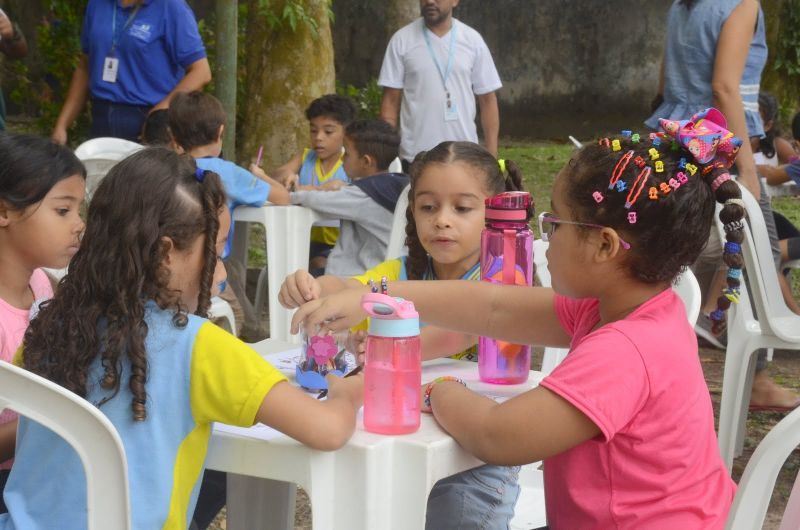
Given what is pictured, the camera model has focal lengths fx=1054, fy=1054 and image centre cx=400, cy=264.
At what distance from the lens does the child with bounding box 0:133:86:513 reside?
8.16 ft

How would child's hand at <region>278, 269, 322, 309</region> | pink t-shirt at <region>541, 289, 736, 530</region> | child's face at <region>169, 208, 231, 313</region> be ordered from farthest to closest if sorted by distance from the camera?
child's hand at <region>278, 269, 322, 309</region>
child's face at <region>169, 208, 231, 313</region>
pink t-shirt at <region>541, 289, 736, 530</region>

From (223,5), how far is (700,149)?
477cm

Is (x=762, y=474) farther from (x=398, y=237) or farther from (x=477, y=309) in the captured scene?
(x=398, y=237)

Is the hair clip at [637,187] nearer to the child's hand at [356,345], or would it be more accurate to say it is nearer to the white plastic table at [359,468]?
the white plastic table at [359,468]

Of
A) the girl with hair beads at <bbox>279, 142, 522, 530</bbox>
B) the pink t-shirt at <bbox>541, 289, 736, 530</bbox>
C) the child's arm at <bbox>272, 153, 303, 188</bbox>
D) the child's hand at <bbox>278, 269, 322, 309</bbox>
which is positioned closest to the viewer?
the pink t-shirt at <bbox>541, 289, 736, 530</bbox>


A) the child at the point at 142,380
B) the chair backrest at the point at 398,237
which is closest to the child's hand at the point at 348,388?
A: the child at the point at 142,380

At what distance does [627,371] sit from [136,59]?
4118 millimetres

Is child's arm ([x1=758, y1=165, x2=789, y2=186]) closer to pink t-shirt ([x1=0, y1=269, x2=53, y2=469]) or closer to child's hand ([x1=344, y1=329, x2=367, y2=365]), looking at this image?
child's hand ([x1=344, y1=329, x2=367, y2=365])

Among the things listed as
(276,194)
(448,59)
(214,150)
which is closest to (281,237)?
(276,194)

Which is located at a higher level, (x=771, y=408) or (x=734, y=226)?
(x=734, y=226)

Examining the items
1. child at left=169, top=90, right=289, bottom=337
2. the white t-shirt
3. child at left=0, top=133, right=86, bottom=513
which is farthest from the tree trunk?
child at left=0, top=133, right=86, bottom=513

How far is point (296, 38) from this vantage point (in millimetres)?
7098

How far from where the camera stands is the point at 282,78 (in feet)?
23.6

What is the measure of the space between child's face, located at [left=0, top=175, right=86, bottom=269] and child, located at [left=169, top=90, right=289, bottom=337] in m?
1.74
